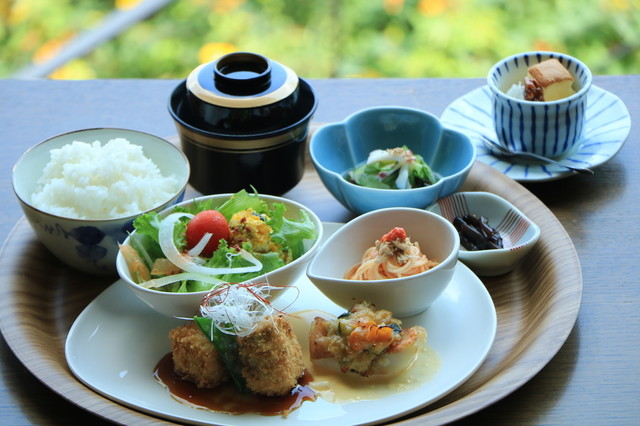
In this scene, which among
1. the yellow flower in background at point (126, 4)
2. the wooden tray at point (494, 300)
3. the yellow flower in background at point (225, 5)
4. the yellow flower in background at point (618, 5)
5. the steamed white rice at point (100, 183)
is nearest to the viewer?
the wooden tray at point (494, 300)

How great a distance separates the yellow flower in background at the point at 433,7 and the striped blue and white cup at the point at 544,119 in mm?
2492

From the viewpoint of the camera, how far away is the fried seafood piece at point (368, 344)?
6.09 ft

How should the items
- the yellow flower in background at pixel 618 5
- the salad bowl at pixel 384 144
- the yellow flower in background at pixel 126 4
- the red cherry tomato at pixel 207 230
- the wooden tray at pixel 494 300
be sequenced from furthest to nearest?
1. the yellow flower in background at pixel 618 5
2. the yellow flower in background at pixel 126 4
3. the salad bowl at pixel 384 144
4. the red cherry tomato at pixel 207 230
5. the wooden tray at pixel 494 300

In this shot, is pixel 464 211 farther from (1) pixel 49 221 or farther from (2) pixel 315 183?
(1) pixel 49 221

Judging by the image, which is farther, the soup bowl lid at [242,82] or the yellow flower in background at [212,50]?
the yellow flower in background at [212,50]

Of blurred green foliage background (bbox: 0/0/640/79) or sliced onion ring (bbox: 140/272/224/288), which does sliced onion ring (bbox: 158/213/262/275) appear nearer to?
sliced onion ring (bbox: 140/272/224/288)

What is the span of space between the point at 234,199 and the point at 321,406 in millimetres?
727

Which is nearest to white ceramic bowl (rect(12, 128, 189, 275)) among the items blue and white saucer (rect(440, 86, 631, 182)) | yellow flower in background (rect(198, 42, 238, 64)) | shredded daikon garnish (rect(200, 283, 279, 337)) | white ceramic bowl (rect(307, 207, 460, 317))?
shredded daikon garnish (rect(200, 283, 279, 337))

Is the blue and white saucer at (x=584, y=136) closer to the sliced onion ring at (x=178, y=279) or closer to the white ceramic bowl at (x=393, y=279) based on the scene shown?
the white ceramic bowl at (x=393, y=279)

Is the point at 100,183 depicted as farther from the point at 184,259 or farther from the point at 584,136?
the point at 584,136

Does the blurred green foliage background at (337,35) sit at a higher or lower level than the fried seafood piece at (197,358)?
lower

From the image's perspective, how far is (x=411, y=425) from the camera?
5.49ft

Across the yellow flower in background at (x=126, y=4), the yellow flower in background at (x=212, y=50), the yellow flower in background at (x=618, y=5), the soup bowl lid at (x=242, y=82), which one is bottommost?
the yellow flower in background at (x=212, y=50)

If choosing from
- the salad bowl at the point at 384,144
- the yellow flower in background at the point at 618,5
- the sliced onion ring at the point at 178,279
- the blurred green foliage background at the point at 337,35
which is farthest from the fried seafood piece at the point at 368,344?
the yellow flower in background at the point at 618,5
